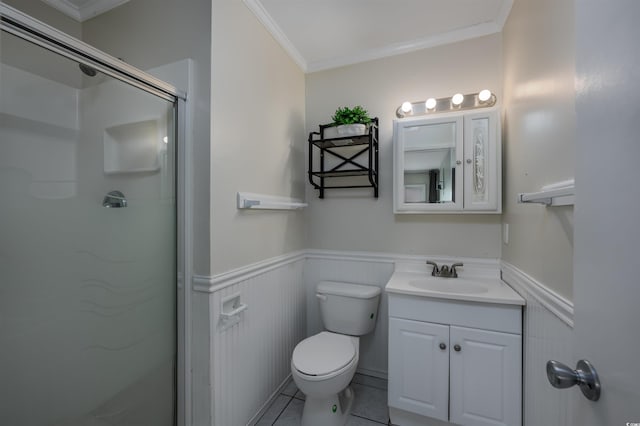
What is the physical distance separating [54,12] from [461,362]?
307 centimetres

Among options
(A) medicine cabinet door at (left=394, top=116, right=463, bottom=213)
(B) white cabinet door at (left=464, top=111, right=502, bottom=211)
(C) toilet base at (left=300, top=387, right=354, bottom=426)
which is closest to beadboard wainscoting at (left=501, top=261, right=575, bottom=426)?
(B) white cabinet door at (left=464, top=111, right=502, bottom=211)

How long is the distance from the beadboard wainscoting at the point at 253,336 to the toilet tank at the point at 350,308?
0.93ft

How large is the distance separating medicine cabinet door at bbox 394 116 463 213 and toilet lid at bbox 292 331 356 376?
930 millimetres

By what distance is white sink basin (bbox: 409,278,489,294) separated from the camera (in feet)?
5.13

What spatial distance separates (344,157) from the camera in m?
1.99

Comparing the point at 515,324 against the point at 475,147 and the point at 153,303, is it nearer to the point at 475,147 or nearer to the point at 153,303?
the point at 475,147

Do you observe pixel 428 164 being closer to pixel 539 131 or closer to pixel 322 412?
pixel 539 131

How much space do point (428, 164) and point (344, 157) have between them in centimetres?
61

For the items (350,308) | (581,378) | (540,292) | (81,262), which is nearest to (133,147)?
(81,262)

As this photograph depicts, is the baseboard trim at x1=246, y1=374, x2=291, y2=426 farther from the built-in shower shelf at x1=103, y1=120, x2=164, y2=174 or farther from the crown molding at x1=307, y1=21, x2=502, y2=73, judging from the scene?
the crown molding at x1=307, y1=21, x2=502, y2=73

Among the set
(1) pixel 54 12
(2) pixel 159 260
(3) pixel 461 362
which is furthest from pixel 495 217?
(1) pixel 54 12

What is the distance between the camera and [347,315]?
5.78 ft

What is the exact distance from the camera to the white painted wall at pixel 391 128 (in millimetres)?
1706

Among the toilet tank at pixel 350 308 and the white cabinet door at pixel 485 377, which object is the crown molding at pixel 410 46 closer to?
the toilet tank at pixel 350 308
